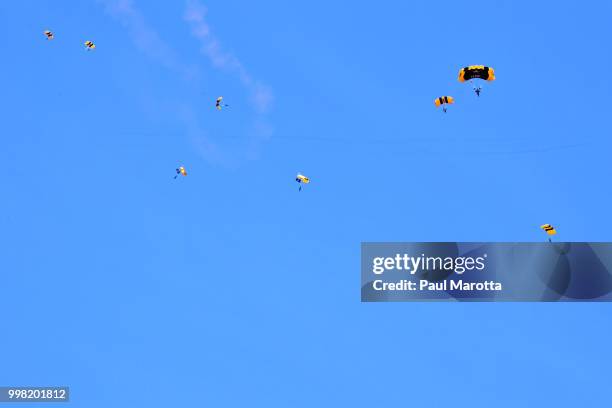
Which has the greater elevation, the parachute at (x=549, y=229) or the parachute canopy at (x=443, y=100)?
the parachute canopy at (x=443, y=100)

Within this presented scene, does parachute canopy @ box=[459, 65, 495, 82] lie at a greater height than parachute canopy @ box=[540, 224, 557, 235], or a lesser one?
greater

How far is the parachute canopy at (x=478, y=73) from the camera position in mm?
84062

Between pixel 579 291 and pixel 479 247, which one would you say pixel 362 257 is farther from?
pixel 579 291

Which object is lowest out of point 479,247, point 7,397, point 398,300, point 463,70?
point 7,397

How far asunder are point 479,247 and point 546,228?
28.0 ft

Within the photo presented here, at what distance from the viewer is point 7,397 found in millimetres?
74688

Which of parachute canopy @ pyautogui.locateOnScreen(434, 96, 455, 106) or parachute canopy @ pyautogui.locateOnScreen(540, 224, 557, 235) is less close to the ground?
parachute canopy @ pyautogui.locateOnScreen(434, 96, 455, 106)

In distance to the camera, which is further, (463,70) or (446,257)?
(463,70)

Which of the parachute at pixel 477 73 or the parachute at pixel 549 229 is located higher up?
the parachute at pixel 477 73

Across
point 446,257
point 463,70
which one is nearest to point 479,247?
point 446,257

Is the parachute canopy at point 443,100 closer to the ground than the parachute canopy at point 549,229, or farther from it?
farther from it

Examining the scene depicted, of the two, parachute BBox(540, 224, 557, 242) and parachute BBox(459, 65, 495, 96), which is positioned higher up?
parachute BBox(459, 65, 495, 96)

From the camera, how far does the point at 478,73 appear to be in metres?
84.3

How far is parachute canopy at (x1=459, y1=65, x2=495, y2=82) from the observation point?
3310 inches
